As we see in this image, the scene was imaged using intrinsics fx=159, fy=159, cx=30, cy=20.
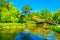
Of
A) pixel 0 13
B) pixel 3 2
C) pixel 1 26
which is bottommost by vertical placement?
pixel 1 26

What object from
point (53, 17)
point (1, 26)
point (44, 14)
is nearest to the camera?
point (1, 26)

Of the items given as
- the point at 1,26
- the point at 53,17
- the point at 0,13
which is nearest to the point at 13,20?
the point at 0,13

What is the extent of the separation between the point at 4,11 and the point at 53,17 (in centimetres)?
3319

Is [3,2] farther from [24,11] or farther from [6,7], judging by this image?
[24,11]

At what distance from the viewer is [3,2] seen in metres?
70.2

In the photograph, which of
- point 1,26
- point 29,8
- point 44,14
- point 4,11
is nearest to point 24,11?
point 29,8

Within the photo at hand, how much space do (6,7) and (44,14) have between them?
30.0 metres

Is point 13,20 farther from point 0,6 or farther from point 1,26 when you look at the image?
point 1,26

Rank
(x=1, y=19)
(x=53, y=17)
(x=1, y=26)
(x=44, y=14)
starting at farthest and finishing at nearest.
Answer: (x=44, y=14)
(x=53, y=17)
(x=1, y=19)
(x=1, y=26)

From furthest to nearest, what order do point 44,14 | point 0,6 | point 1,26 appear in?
point 44,14 → point 0,6 → point 1,26

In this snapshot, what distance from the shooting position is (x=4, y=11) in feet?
212

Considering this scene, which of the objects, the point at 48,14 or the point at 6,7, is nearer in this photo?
the point at 6,7

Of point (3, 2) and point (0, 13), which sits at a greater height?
point (3, 2)

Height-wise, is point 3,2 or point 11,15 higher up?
point 3,2
